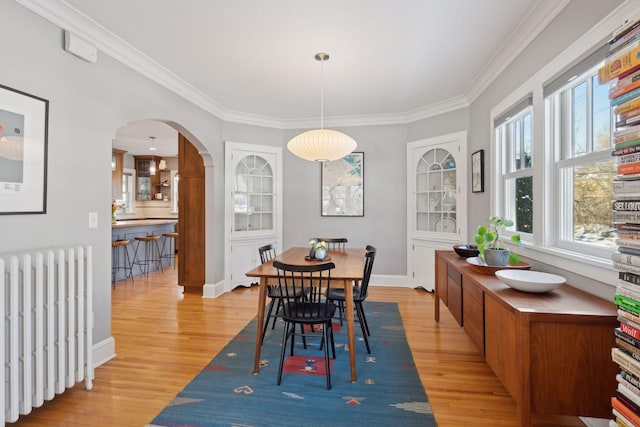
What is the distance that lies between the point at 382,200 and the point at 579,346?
145 inches

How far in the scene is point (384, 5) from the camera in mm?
2260

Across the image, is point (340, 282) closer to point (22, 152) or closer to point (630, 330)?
point (630, 330)

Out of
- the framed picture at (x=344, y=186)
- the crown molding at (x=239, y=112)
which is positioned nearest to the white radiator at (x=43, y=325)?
the crown molding at (x=239, y=112)

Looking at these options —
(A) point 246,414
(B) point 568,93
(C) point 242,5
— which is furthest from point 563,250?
(C) point 242,5

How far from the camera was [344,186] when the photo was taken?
5.18 meters

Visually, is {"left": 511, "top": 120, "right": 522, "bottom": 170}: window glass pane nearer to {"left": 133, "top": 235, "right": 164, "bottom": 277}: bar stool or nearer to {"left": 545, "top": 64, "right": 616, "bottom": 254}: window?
{"left": 545, "top": 64, "right": 616, "bottom": 254}: window

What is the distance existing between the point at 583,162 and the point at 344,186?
3.42 m

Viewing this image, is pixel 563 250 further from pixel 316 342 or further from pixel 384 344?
pixel 316 342

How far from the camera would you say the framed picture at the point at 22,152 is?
6.26 feet

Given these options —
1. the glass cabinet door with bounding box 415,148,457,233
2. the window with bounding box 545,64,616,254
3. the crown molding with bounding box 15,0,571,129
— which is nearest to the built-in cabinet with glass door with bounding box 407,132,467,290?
the glass cabinet door with bounding box 415,148,457,233

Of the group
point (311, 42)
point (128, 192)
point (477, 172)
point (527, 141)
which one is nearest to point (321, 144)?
point (311, 42)

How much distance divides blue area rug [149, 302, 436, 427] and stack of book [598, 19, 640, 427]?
108 centimetres

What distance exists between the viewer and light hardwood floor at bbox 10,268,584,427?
1941 mm

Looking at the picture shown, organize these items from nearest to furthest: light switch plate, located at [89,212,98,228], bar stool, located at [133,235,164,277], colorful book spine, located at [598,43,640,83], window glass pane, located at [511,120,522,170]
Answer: colorful book spine, located at [598,43,640,83] < light switch plate, located at [89,212,98,228] < window glass pane, located at [511,120,522,170] < bar stool, located at [133,235,164,277]
